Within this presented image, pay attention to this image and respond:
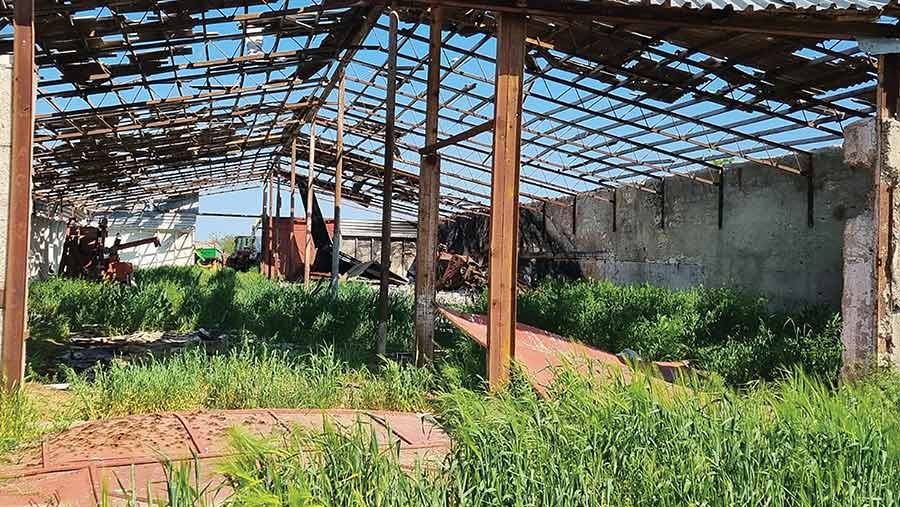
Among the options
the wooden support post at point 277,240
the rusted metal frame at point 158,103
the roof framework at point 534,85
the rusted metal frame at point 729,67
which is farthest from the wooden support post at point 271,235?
the rusted metal frame at point 729,67

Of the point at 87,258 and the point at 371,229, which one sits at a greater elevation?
the point at 371,229

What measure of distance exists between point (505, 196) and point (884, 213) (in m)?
3.22

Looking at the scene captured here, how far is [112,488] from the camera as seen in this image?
3.38 meters

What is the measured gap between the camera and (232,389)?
5.16m

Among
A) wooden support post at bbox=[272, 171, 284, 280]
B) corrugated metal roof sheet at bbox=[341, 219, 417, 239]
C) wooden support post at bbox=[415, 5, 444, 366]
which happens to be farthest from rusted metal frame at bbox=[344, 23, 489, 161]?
corrugated metal roof sheet at bbox=[341, 219, 417, 239]

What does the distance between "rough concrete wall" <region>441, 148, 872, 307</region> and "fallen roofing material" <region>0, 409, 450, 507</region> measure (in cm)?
612

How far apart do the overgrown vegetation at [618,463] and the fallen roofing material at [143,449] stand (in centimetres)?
30

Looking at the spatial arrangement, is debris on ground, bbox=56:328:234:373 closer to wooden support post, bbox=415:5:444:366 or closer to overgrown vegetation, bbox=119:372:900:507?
wooden support post, bbox=415:5:444:366

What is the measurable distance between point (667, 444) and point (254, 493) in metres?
1.69

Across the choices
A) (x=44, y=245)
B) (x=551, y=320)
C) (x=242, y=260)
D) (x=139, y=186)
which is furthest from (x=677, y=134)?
(x=242, y=260)

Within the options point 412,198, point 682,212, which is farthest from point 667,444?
point 412,198

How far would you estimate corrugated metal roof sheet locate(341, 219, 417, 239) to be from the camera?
2894cm

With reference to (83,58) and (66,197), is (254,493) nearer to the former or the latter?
(83,58)

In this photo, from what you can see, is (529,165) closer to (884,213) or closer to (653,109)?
(653,109)
